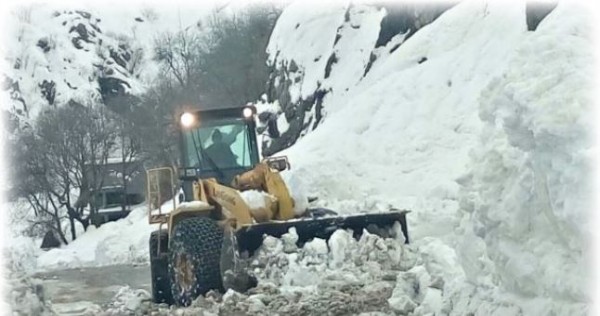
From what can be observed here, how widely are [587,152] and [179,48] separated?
4172 centimetres

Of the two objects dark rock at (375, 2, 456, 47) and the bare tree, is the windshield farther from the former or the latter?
the bare tree

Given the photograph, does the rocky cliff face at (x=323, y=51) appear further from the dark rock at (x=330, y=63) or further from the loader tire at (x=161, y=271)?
the loader tire at (x=161, y=271)

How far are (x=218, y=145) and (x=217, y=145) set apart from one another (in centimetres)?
2

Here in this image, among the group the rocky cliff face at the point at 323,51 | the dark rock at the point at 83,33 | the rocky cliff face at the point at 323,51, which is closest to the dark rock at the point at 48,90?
the dark rock at the point at 83,33

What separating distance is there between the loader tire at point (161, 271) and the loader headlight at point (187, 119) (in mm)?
1396

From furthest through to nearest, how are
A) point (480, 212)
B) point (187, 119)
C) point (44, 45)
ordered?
point (44, 45) < point (187, 119) < point (480, 212)

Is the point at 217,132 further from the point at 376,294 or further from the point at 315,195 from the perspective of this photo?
the point at 315,195

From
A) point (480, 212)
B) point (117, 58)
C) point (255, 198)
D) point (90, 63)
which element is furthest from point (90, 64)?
point (480, 212)

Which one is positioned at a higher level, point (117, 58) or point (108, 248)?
point (117, 58)

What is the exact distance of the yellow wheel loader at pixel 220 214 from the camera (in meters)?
8.98

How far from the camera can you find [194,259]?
9000 millimetres

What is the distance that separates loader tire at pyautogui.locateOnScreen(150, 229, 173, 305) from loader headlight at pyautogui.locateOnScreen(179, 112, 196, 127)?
1.40 meters

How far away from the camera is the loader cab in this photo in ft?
35.7

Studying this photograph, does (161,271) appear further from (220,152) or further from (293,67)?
(293,67)
